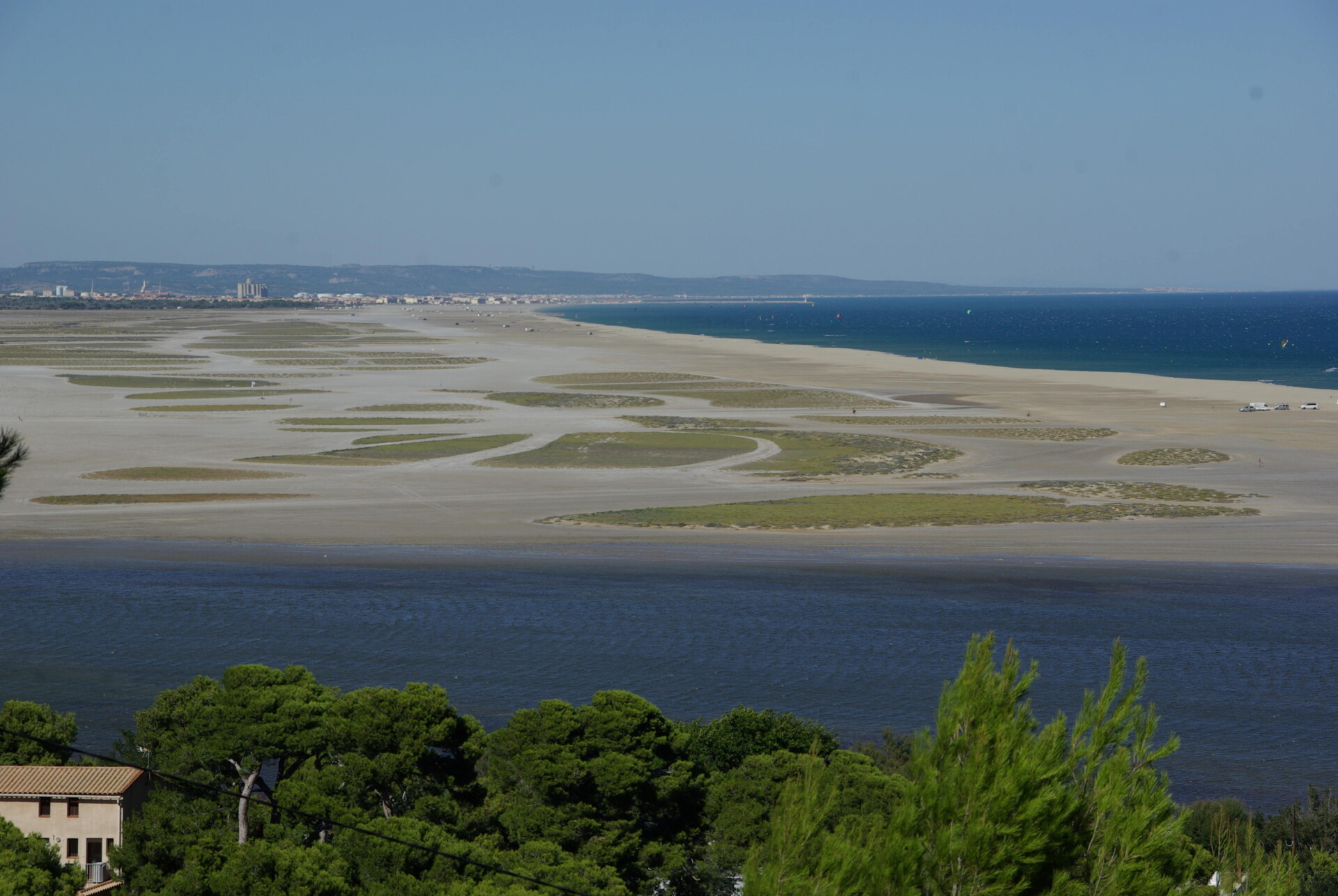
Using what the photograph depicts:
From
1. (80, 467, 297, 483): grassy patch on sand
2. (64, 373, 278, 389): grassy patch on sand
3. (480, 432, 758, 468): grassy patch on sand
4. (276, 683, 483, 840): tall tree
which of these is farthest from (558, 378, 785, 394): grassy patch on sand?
(276, 683, 483, 840): tall tree

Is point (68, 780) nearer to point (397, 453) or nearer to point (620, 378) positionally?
point (397, 453)

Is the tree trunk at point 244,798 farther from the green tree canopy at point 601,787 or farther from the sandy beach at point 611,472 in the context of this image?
the sandy beach at point 611,472

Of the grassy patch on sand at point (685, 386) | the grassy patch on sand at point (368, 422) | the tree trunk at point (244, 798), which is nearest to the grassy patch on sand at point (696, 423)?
the grassy patch on sand at point (368, 422)

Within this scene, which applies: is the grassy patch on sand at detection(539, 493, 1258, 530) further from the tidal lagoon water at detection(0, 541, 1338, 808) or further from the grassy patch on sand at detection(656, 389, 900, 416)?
the grassy patch on sand at detection(656, 389, 900, 416)

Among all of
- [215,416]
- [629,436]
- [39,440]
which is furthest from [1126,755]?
[215,416]

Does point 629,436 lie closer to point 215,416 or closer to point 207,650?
point 215,416

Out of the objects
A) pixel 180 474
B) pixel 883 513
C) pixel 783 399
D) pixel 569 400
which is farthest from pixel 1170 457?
pixel 180 474
